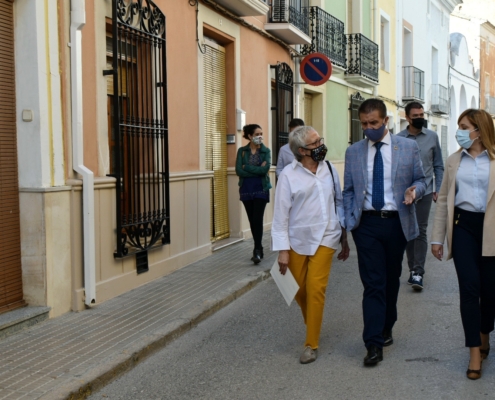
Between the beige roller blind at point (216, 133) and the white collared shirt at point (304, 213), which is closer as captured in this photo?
the white collared shirt at point (304, 213)

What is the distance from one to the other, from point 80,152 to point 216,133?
5.46 meters

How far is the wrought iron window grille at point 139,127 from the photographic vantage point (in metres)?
8.38

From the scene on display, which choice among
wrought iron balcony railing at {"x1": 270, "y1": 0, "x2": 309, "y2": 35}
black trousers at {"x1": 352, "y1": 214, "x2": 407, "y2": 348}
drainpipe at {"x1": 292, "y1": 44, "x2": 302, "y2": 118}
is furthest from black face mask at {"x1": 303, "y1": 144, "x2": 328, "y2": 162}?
drainpipe at {"x1": 292, "y1": 44, "x2": 302, "y2": 118}

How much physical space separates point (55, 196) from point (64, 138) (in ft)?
1.93

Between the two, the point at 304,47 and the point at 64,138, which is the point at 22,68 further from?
the point at 304,47

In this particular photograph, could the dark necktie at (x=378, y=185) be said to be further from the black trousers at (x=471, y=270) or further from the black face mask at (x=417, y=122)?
the black face mask at (x=417, y=122)

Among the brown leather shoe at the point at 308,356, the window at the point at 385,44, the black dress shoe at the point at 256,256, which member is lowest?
Result: the brown leather shoe at the point at 308,356

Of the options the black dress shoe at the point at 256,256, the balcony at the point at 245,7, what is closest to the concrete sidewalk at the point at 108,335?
the black dress shoe at the point at 256,256

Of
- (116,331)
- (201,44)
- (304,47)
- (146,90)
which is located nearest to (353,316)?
(116,331)

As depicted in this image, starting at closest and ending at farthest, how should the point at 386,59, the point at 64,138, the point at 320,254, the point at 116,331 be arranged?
the point at 320,254, the point at 116,331, the point at 64,138, the point at 386,59

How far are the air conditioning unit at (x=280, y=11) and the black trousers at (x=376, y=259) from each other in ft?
32.5

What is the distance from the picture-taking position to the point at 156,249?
31.3 ft

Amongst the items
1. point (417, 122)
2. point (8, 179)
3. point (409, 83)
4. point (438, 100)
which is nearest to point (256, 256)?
point (417, 122)

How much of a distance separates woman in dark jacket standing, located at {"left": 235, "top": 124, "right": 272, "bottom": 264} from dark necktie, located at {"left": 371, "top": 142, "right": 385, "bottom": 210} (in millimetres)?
4608
